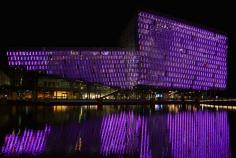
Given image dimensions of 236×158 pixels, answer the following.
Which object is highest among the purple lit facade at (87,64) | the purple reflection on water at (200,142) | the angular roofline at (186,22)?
the angular roofline at (186,22)

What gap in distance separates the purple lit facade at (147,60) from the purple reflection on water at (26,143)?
81807 millimetres

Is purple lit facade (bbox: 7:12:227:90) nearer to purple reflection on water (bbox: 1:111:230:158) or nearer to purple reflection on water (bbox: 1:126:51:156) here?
purple reflection on water (bbox: 1:111:230:158)

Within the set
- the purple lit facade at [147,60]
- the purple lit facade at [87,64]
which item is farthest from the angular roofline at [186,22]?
the purple lit facade at [87,64]

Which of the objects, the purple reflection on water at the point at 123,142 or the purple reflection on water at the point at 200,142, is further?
the purple reflection on water at the point at 123,142

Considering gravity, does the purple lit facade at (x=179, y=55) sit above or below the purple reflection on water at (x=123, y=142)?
above

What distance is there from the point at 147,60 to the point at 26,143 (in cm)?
9561

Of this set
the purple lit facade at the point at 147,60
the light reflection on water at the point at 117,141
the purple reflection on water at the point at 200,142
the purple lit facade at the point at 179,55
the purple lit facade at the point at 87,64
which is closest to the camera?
the purple reflection on water at the point at 200,142

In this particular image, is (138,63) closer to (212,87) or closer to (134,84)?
(134,84)

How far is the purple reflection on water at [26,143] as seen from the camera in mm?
19036

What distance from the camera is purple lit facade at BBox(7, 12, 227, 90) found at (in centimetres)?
10806

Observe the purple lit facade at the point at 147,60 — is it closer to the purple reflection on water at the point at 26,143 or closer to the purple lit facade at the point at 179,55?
the purple lit facade at the point at 179,55

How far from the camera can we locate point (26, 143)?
71.7 ft

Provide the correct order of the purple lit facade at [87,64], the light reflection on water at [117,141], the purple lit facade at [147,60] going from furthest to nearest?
the purple lit facade at [147,60] → the purple lit facade at [87,64] → the light reflection on water at [117,141]

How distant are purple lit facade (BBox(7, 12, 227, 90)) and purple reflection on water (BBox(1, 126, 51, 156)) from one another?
81.8 m
